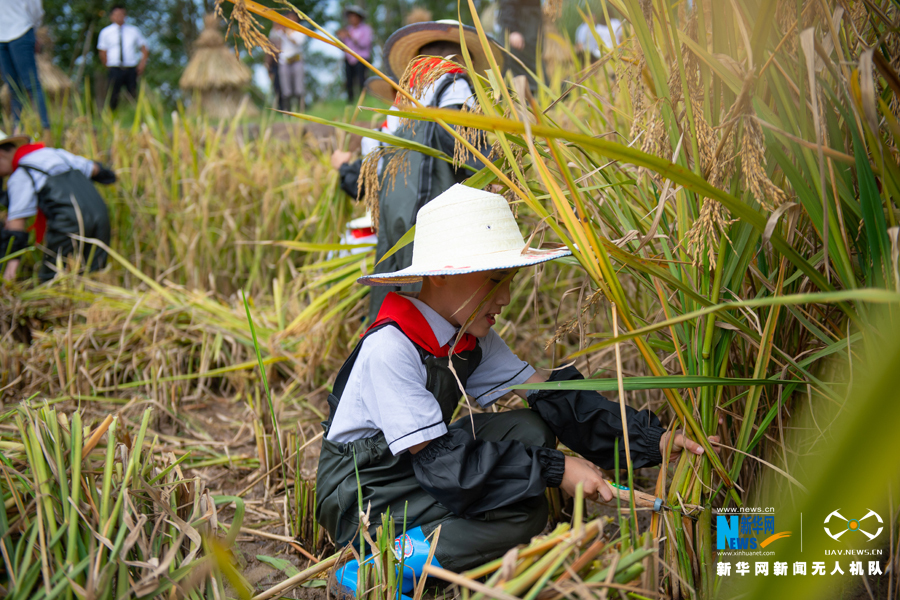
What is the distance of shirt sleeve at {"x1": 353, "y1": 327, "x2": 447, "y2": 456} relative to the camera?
119cm

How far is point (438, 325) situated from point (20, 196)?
297 centimetres

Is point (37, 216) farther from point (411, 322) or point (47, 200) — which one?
point (411, 322)

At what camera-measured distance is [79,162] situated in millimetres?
3408

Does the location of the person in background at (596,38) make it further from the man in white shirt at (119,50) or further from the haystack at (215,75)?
the haystack at (215,75)

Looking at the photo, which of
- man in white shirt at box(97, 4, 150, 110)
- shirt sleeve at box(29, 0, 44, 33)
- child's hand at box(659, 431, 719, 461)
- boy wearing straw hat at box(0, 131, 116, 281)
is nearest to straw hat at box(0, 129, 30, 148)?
boy wearing straw hat at box(0, 131, 116, 281)

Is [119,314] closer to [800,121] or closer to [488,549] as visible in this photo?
[488,549]

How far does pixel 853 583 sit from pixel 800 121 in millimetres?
858

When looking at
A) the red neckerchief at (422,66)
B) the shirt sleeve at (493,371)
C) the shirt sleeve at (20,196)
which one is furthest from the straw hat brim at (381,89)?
the shirt sleeve at (20,196)

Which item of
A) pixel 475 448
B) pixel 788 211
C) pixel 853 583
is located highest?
pixel 788 211

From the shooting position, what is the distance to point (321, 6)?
12672 millimetres

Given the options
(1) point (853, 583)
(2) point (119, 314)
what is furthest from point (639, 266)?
(2) point (119, 314)

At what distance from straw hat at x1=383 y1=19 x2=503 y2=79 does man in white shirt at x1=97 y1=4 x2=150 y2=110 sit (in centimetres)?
469

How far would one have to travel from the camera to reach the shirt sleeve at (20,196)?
3.21 m

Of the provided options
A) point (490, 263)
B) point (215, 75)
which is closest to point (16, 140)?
point (490, 263)
